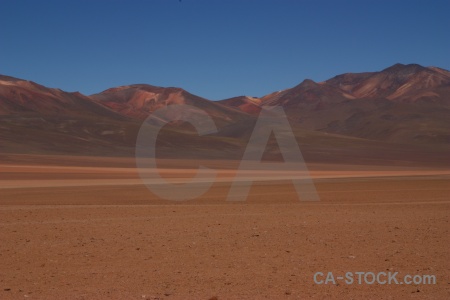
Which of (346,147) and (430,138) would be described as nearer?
(346,147)

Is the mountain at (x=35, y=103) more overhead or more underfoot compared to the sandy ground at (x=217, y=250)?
more overhead

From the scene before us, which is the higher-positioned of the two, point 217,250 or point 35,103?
point 35,103

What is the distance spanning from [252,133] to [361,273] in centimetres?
15101

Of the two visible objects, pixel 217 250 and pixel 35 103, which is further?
pixel 35 103

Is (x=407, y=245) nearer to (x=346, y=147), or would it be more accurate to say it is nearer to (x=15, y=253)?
(x=15, y=253)

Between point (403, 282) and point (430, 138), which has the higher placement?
point (430, 138)

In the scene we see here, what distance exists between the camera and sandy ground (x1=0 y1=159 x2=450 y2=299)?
9.16 m

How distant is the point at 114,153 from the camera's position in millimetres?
100875

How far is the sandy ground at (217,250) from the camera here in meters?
9.16

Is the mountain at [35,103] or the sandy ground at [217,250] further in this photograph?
the mountain at [35,103]

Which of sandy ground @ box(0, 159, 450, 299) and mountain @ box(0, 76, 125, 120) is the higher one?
mountain @ box(0, 76, 125, 120)

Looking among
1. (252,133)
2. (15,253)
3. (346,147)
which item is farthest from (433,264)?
(252,133)

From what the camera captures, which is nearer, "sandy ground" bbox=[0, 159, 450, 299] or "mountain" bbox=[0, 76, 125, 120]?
"sandy ground" bbox=[0, 159, 450, 299]

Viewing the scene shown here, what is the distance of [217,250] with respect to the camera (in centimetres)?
1255
